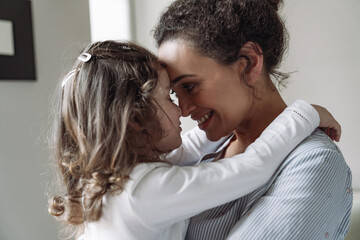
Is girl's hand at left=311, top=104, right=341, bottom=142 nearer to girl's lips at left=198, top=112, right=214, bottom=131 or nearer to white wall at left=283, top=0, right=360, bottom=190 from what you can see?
girl's lips at left=198, top=112, right=214, bottom=131

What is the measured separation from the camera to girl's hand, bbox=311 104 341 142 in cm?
118

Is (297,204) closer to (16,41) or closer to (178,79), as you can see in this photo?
(178,79)

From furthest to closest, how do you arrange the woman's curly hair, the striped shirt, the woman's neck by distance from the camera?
the woman's neck < the woman's curly hair < the striped shirt

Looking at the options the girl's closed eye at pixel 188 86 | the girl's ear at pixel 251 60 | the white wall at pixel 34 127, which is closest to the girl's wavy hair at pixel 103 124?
the girl's closed eye at pixel 188 86

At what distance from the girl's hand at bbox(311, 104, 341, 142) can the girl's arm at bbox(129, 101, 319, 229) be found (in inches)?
8.1

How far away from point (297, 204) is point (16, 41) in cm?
186

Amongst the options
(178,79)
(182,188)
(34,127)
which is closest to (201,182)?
(182,188)

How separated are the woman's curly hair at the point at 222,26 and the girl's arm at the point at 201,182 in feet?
1.07

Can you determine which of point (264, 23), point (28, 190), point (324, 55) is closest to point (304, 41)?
point (324, 55)

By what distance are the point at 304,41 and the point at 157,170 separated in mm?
1435

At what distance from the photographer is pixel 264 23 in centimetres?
123

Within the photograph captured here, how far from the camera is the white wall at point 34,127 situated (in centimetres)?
215

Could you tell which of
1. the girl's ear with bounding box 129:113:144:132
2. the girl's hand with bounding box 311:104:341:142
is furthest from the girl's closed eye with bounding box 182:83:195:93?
the girl's hand with bounding box 311:104:341:142

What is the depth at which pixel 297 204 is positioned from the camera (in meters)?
0.91
